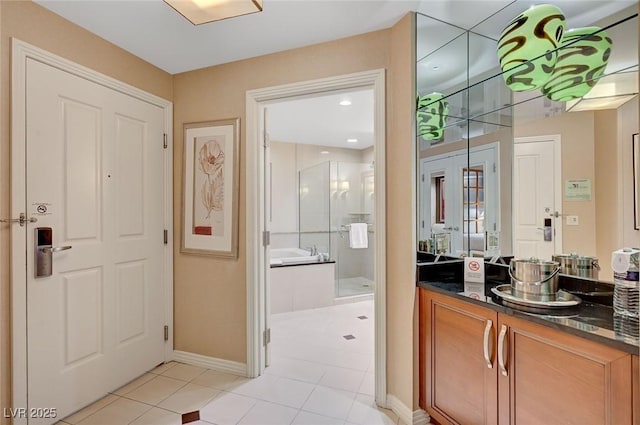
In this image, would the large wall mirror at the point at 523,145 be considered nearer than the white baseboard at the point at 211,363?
Yes

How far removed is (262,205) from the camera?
2305 millimetres

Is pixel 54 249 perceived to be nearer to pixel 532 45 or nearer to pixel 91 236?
pixel 91 236

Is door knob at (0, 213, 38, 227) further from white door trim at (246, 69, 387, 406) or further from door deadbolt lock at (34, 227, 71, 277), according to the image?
white door trim at (246, 69, 387, 406)

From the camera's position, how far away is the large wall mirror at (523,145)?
1.28 meters

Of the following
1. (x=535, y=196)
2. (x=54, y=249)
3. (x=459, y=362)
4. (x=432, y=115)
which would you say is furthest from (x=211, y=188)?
(x=535, y=196)

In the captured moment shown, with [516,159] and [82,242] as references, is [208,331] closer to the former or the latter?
[82,242]

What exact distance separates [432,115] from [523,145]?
553 mm

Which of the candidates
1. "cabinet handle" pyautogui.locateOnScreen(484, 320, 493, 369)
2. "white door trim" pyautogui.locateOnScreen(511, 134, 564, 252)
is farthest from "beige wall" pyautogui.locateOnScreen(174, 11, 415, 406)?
"white door trim" pyautogui.locateOnScreen(511, 134, 564, 252)

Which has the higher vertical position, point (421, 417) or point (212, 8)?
point (212, 8)

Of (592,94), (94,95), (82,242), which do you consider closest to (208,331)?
(82,242)

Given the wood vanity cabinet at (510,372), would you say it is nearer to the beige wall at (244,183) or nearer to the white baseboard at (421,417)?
the white baseboard at (421,417)

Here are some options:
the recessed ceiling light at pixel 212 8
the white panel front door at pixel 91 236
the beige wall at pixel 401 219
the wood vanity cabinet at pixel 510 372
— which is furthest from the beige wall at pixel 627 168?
the white panel front door at pixel 91 236

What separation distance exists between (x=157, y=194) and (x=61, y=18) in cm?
118

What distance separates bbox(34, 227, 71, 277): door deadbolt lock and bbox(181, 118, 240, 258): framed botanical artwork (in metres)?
0.85
